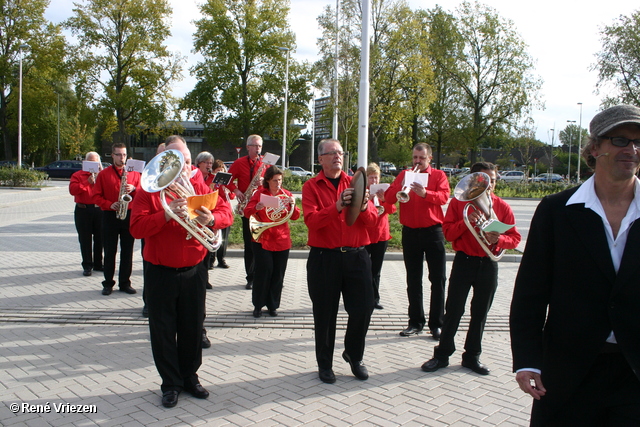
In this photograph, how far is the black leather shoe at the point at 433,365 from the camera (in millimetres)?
4871

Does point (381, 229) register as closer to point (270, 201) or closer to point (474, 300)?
point (270, 201)

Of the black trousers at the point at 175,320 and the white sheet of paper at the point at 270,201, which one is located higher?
the white sheet of paper at the point at 270,201

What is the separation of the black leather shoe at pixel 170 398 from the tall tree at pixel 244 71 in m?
40.8

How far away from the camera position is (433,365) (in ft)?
16.1

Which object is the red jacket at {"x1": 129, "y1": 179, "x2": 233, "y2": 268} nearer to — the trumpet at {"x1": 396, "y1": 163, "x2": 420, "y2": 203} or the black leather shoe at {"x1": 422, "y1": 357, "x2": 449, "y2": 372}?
the black leather shoe at {"x1": 422, "y1": 357, "x2": 449, "y2": 372}

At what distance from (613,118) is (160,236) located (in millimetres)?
3156

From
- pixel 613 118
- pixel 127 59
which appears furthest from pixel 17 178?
pixel 613 118

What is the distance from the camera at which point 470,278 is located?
4.94m

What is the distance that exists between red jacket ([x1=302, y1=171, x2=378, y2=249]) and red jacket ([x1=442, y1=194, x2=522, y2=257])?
91 centimetres

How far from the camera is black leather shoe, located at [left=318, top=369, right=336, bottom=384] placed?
457 centimetres

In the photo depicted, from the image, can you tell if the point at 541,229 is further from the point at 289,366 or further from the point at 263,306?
the point at 263,306

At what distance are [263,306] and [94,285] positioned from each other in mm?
2932

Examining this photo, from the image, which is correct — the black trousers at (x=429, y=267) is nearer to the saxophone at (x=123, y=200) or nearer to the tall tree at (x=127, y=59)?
the saxophone at (x=123, y=200)

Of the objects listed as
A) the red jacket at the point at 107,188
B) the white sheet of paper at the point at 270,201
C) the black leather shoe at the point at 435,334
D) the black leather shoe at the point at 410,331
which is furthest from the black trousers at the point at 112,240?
the black leather shoe at the point at 435,334
